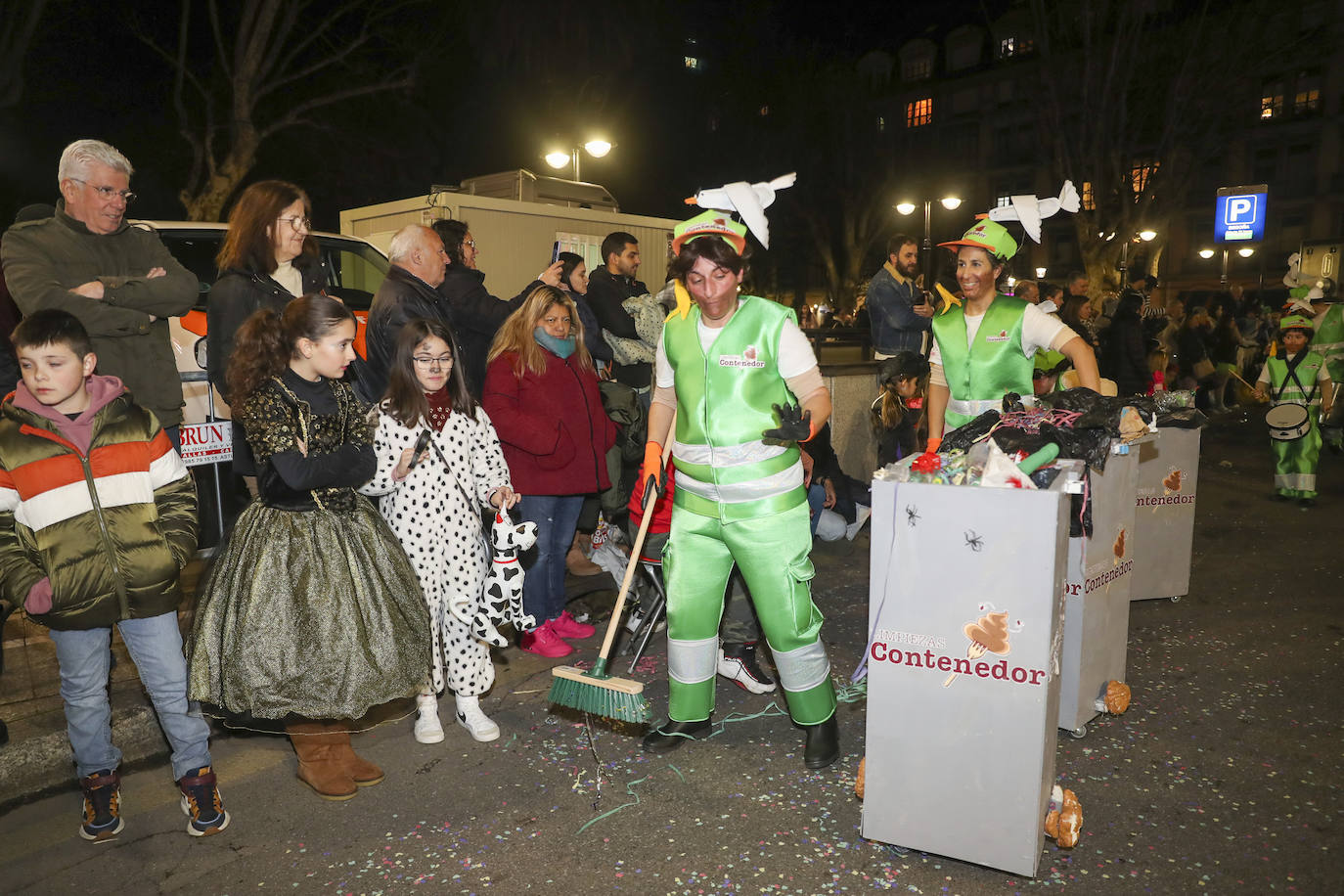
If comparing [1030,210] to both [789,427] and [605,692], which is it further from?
[605,692]

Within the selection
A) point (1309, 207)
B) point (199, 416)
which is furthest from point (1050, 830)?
point (1309, 207)

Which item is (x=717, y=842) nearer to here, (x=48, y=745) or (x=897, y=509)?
(x=897, y=509)

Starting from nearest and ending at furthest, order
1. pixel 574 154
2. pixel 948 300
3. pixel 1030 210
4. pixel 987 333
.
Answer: pixel 987 333
pixel 1030 210
pixel 948 300
pixel 574 154

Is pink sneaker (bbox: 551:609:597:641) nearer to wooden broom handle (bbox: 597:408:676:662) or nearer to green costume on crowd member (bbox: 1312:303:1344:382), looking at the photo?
wooden broom handle (bbox: 597:408:676:662)

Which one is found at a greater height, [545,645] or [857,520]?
[857,520]

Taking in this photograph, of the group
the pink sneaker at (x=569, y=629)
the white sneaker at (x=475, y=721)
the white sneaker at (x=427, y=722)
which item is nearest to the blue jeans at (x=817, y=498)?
the pink sneaker at (x=569, y=629)

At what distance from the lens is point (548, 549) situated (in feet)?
17.5

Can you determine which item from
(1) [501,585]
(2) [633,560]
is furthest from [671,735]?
(1) [501,585]

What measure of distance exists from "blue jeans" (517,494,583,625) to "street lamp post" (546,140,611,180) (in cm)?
888

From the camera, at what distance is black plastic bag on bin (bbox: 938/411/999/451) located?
3748 millimetres

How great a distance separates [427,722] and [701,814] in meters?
1.39

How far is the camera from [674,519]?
3.87 m

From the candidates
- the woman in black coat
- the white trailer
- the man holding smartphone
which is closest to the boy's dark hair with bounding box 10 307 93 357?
the white trailer

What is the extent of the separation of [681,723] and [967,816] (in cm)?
136
